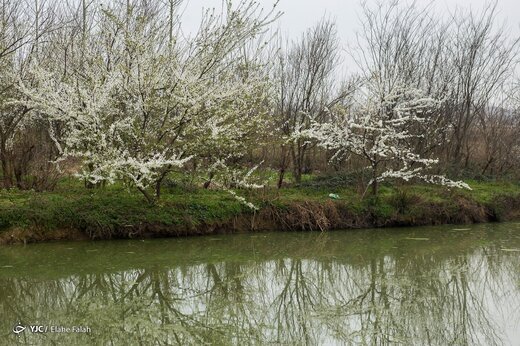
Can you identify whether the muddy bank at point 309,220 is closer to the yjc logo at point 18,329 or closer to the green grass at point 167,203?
the green grass at point 167,203

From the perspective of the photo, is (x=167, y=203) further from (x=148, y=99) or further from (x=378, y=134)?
(x=378, y=134)

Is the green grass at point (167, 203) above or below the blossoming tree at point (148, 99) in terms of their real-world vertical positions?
below

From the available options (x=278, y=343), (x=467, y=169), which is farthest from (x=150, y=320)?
(x=467, y=169)

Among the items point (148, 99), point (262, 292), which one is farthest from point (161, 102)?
point (262, 292)

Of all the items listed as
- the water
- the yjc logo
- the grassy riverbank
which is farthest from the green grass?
the yjc logo

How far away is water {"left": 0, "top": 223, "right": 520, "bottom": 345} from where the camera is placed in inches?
253

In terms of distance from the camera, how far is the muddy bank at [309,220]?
468 inches

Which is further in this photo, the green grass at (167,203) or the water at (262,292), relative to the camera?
the green grass at (167,203)

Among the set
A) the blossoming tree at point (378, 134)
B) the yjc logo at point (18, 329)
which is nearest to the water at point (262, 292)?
the yjc logo at point (18, 329)

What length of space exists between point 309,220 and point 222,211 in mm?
2427

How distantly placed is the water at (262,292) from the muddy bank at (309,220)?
0.38 m

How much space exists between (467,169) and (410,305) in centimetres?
1480

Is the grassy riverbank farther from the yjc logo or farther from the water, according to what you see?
the yjc logo

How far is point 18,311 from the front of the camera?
7066mm
